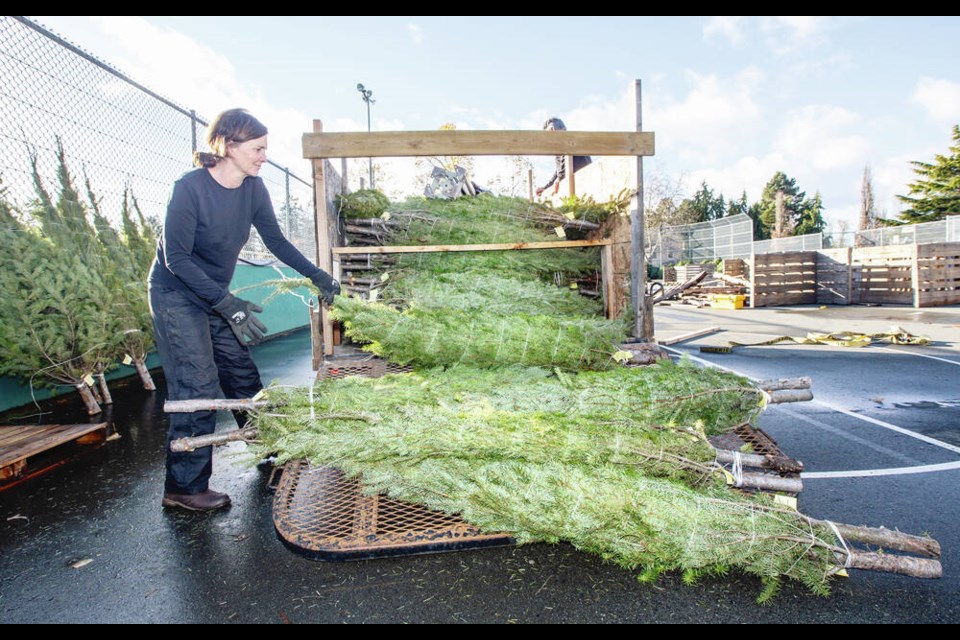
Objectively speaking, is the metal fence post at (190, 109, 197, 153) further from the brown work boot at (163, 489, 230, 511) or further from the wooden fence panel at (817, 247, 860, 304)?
the wooden fence panel at (817, 247, 860, 304)

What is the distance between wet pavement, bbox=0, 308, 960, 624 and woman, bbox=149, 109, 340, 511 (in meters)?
0.31

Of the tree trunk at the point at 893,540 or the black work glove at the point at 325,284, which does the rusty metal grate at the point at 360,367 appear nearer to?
the black work glove at the point at 325,284

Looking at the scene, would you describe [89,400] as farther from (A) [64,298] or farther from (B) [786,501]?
(B) [786,501]

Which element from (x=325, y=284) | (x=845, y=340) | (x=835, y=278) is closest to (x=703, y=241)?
(x=835, y=278)

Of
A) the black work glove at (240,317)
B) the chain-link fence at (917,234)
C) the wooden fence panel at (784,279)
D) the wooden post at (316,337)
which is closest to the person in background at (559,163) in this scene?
the wooden post at (316,337)

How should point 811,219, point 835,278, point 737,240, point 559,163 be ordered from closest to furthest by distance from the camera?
1. point 559,163
2. point 835,278
3. point 737,240
4. point 811,219

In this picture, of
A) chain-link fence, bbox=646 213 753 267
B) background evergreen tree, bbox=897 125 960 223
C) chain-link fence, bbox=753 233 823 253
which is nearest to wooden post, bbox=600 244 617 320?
chain-link fence, bbox=646 213 753 267

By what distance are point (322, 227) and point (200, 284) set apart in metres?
1.68

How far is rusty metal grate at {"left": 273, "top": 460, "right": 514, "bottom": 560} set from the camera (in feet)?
7.16

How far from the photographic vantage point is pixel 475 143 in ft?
14.3

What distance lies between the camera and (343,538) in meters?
2.23

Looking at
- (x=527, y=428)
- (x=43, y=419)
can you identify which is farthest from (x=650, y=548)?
(x=43, y=419)

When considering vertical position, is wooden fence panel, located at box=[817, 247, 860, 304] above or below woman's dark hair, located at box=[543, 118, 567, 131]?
below

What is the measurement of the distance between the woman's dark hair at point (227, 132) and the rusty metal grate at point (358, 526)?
1958 mm
